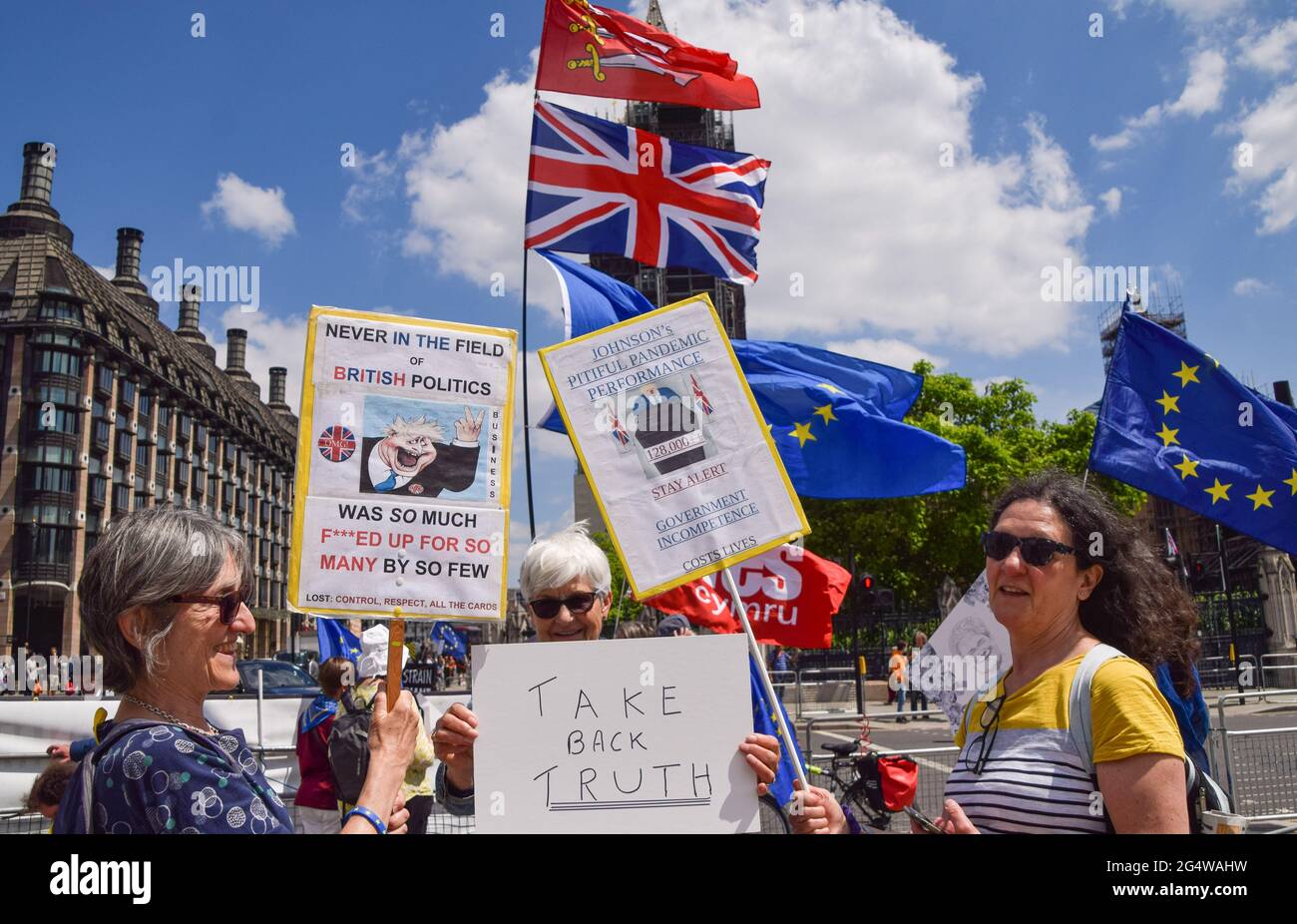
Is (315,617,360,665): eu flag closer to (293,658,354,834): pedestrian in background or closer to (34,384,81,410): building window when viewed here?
(293,658,354,834): pedestrian in background

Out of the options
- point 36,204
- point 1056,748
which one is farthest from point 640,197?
point 36,204

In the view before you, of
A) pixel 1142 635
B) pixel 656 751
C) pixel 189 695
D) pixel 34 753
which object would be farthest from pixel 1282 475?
pixel 34 753

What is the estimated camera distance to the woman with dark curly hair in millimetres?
2123

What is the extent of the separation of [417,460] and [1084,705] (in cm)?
182

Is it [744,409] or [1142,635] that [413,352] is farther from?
[1142,635]

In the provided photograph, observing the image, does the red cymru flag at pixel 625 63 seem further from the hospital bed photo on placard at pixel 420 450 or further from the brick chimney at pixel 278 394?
the brick chimney at pixel 278 394

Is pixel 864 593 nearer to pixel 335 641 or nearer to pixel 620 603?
pixel 335 641

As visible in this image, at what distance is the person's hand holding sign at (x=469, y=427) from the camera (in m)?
2.86

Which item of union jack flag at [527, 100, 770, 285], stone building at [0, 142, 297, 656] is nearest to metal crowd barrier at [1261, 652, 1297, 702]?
union jack flag at [527, 100, 770, 285]

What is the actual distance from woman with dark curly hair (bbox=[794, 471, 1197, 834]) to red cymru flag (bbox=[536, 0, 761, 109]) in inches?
277

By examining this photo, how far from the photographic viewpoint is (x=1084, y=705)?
2.26 meters

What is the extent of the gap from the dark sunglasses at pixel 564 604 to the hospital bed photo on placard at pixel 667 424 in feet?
1.72

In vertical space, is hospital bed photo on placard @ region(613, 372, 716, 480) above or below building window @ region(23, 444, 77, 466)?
below

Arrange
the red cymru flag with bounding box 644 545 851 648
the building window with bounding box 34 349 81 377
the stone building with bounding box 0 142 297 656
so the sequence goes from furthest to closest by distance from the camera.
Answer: the building window with bounding box 34 349 81 377, the stone building with bounding box 0 142 297 656, the red cymru flag with bounding box 644 545 851 648
